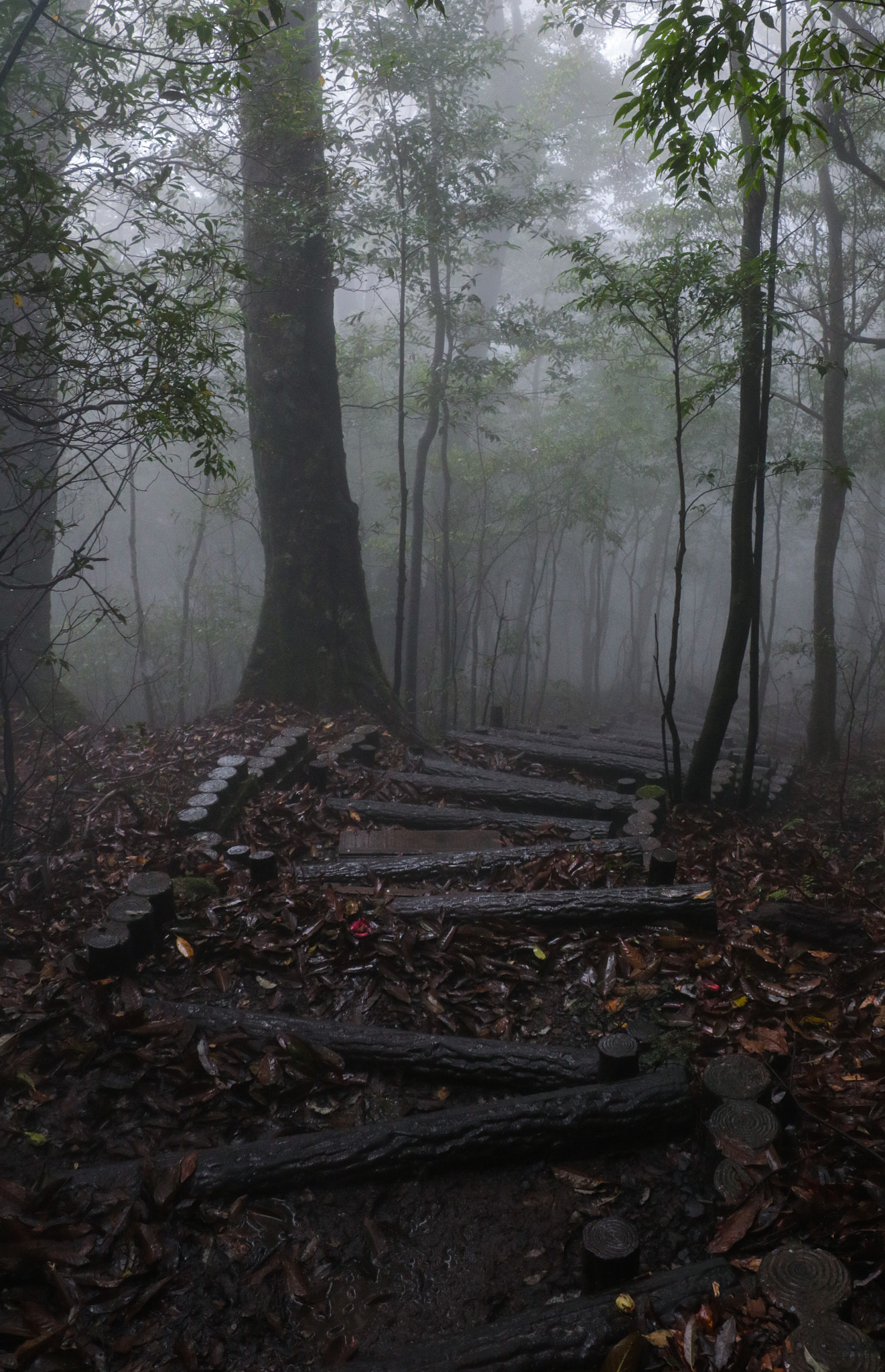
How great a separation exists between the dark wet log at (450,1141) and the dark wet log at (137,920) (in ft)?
4.13

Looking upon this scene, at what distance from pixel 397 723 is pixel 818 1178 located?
664 cm

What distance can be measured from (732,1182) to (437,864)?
9.16 feet

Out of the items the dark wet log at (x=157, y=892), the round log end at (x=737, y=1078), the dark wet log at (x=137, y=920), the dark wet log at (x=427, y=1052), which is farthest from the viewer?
the dark wet log at (x=157, y=892)

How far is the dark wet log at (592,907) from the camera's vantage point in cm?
452

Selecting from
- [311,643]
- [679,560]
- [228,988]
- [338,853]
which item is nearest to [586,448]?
[311,643]

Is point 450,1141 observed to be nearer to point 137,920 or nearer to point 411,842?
point 137,920

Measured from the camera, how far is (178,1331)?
98.3 inches

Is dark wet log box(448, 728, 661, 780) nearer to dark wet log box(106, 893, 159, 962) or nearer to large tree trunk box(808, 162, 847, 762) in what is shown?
large tree trunk box(808, 162, 847, 762)

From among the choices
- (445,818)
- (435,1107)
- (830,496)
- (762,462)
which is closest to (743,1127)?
(435,1107)

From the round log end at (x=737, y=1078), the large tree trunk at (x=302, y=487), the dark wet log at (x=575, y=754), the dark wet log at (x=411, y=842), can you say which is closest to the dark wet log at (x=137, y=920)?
the dark wet log at (x=411, y=842)

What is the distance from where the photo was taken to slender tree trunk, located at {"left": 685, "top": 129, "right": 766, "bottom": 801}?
6465 millimetres

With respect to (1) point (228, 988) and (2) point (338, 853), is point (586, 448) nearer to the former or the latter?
(2) point (338, 853)

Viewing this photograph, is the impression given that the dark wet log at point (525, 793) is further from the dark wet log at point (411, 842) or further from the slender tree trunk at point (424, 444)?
the slender tree trunk at point (424, 444)

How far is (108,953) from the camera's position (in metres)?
3.90
